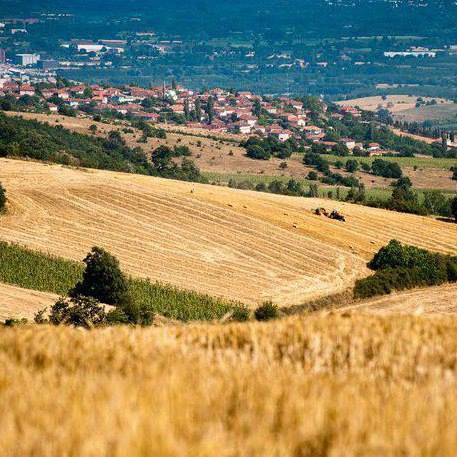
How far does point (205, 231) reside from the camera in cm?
7050

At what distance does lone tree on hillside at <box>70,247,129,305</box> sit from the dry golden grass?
132 feet

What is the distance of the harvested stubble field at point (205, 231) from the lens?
6078 centimetres

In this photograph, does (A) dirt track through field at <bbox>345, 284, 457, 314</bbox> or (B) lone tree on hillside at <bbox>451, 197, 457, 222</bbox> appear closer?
(A) dirt track through field at <bbox>345, 284, 457, 314</bbox>

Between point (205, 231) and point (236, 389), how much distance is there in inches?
2483

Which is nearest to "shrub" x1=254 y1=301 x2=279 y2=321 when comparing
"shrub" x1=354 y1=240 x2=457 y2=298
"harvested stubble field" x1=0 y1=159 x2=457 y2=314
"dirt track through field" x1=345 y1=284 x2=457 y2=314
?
"dirt track through field" x1=345 y1=284 x2=457 y2=314

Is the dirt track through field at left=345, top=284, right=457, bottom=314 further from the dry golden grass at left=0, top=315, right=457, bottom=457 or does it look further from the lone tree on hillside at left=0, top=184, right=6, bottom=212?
Result: the dry golden grass at left=0, top=315, right=457, bottom=457

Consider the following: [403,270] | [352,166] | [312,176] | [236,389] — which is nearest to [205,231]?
[403,270]

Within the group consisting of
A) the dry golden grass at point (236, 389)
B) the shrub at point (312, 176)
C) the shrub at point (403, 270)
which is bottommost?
the shrub at point (312, 176)

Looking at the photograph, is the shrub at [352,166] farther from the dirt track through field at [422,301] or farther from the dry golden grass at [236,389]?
the dry golden grass at [236,389]

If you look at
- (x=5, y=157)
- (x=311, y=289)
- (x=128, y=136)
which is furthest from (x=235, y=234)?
(x=128, y=136)

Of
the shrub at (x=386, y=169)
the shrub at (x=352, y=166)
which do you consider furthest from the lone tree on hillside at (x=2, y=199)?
the shrub at (x=352, y=166)

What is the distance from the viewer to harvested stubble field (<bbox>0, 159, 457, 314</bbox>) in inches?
2393

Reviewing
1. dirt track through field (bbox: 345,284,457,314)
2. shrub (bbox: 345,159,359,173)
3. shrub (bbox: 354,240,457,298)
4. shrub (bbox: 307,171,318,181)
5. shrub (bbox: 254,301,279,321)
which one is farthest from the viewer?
shrub (bbox: 345,159,359,173)

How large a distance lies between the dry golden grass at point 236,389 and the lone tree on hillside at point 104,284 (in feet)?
132
